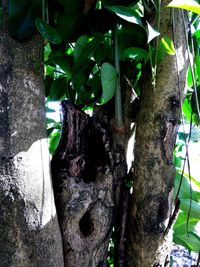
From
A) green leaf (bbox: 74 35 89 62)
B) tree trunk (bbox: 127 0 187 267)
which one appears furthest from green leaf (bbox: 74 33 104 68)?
tree trunk (bbox: 127 0 187 267)

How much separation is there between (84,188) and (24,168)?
11cm

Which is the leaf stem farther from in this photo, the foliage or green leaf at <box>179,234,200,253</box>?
green leaf at <box>179,234,200,253</box>

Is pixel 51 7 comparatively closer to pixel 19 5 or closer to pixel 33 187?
pixel 19 5

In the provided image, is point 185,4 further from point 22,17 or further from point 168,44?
point 22,17

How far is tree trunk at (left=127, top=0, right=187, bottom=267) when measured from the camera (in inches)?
23.2

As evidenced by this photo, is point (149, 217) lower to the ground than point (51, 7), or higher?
lower

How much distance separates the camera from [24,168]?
20.4 inches

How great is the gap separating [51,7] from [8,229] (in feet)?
1.17

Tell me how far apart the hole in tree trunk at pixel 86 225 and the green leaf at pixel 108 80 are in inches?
7.2

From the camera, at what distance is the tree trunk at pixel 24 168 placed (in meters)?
0.50

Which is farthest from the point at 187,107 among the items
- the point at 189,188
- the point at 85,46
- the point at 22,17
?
the point at 22,17

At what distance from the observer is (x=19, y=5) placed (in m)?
0.55

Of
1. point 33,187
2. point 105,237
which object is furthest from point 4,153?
point 105,237

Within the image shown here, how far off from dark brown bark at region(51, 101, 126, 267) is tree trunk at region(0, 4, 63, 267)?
0.03m
